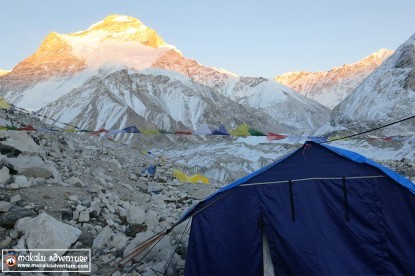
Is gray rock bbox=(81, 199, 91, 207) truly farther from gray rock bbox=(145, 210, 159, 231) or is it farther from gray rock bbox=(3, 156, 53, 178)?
gray rock bbox=(3, 156, 53, 178)

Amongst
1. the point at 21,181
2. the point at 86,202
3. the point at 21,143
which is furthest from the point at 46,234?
the point at 21,143

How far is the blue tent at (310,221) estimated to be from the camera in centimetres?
620

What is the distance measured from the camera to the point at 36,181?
10.0 metres

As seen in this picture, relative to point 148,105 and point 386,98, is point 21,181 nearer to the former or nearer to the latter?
point 386,98

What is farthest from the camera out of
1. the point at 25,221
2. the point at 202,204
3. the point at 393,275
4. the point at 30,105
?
the point at 30,105

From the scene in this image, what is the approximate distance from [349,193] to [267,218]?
1.51 meters

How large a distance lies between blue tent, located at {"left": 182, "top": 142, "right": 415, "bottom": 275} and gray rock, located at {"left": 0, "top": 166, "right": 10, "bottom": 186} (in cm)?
530

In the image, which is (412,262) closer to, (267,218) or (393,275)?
(393,275)

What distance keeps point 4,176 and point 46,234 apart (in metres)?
2.98

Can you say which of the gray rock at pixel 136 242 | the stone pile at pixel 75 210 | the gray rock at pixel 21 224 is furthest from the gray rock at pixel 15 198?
the gray rock at pixel 136 242

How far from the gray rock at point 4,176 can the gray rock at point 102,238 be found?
302 centimetres

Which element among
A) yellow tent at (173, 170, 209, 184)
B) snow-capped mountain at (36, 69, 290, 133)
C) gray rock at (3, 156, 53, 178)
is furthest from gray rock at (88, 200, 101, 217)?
snow-capped mountain at (36, 69, 290, 133)

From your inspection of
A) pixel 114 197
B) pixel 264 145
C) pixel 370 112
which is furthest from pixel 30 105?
pixel 114 197

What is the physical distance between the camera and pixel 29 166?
1036 centimetres
